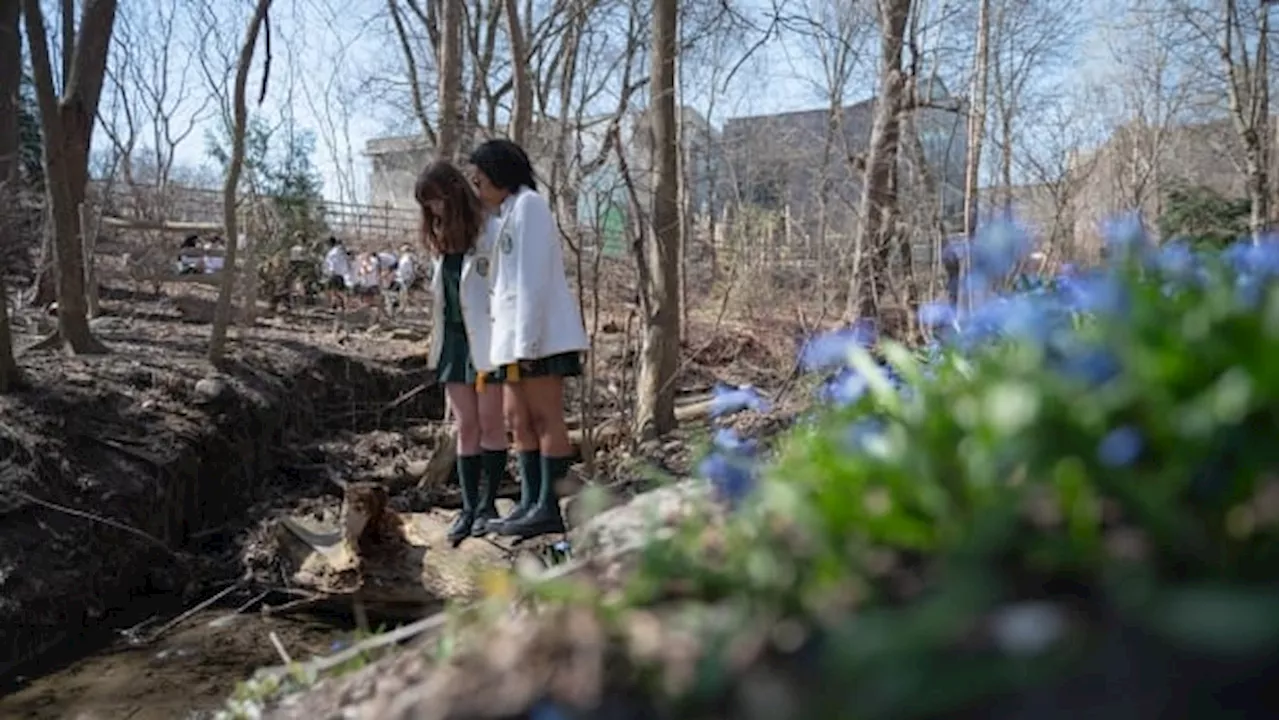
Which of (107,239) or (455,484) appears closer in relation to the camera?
(455,484)

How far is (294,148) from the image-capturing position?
16.2 meters

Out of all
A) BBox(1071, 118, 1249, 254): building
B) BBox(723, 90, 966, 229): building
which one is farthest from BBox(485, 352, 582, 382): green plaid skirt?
BBox(1071, 118, 1249, 254): building

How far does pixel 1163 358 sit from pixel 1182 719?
29 centimetres

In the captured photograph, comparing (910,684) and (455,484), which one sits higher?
(910,684)

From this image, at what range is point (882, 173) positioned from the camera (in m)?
8.24

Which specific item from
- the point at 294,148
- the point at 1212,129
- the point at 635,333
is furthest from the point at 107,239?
the point at 1212,129

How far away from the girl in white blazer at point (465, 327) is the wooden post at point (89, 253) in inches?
198

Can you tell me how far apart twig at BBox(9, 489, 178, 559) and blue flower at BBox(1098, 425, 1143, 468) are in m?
5.80

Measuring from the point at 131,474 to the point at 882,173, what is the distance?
19.6 ft

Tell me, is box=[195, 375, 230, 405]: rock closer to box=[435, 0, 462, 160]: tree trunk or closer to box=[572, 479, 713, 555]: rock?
box=[435, 0, 462, 160]: tree trunk

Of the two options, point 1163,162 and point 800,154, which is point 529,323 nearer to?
point 800,154

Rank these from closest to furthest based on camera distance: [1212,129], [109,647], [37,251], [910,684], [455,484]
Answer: [910,684] < [109,647] < [455,484] < [37,251] < [1212,129]

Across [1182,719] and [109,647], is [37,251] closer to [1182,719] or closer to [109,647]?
[109,647]

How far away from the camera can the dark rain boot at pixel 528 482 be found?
4.26m
